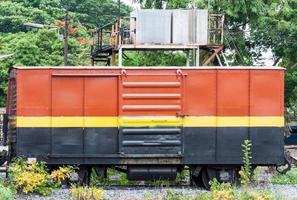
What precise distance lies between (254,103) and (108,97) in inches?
132

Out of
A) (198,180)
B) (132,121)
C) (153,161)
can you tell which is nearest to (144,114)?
(132,121)

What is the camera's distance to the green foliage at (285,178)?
16656 mm

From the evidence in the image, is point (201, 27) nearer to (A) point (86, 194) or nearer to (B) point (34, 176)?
(B) point (34, 176)

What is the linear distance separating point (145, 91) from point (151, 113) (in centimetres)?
52

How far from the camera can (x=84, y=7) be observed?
62094 millimetres

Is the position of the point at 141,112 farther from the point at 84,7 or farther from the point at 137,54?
the point at 84,7

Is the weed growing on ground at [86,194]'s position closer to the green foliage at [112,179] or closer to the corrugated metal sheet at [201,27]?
the green foliage at [112,179]

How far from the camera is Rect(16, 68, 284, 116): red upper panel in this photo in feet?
49.3

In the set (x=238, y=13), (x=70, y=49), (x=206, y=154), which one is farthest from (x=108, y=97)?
(x=70, y=49)

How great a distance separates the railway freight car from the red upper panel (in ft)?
0.07

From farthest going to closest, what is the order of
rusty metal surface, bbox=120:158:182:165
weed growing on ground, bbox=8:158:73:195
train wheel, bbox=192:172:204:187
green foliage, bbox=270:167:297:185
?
green foliage, bbox=270:167:297:185, train wheel, bbox=192:172:204:187, rusty metal surface, bbox=120:158:182:165, weed growing on ground, bbox=8:158:73:195

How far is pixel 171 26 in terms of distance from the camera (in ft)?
76.2

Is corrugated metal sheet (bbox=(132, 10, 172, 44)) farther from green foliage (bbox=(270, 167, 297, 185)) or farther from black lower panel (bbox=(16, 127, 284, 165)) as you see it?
black lower panel (bbox=(16, 127, 284, 165))

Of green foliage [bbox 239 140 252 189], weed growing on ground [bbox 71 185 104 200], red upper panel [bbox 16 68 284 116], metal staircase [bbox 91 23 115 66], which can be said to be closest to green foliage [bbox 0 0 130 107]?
metal staircase [bbox 91 23 115 66]
